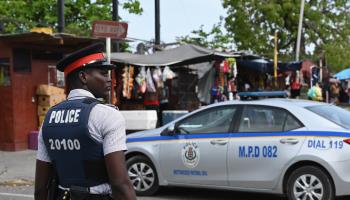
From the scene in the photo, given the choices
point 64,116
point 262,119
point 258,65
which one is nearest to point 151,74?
point 258,65

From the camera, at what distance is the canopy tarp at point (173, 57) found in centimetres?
1395

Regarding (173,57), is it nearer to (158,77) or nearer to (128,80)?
(158,77)

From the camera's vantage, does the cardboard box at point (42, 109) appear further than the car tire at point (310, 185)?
Yes

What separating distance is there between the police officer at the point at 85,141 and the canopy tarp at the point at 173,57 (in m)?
10.8

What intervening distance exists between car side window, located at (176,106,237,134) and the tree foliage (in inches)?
987

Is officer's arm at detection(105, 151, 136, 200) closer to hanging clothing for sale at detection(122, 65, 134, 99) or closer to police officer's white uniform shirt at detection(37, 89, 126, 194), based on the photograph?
police officer's white uniform shirt at detection(37, 89, 126, 194)

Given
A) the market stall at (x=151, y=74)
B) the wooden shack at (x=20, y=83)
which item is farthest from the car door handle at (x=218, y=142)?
the wooden shack at (x=20, y=83)

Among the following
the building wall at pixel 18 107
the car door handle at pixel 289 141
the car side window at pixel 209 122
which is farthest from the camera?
the building wall at pixel 18 107

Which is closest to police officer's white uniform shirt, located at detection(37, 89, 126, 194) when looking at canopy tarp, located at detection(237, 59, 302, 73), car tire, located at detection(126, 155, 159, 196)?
car tire, located at detection(126, 155, 159, 196)

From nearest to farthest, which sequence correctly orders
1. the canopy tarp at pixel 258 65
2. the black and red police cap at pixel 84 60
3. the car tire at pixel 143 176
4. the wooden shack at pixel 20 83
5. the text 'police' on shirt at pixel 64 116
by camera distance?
1. the text 'police' on shirt at pixel 64 116
2. the black and red police cap at pixel 84 60
3. the car tire at pixel 143 176
4. the wooden shack at pixel 20 83
5. the canopy tarp at pixel 258 65

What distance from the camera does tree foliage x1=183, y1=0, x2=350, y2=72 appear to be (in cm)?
3434

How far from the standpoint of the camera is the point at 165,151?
27.2 ft

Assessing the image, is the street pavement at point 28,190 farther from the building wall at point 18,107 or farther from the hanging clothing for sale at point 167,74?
the hanging clothing for sale at point 167,74

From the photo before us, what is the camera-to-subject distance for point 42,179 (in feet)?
10.3
